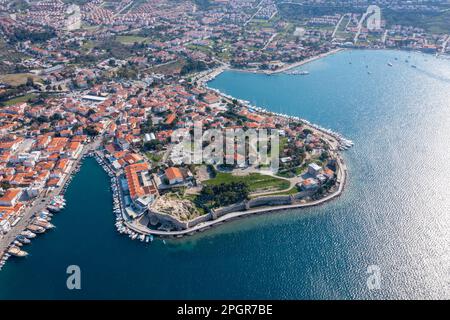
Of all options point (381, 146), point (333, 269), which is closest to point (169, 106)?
point (381, 146)

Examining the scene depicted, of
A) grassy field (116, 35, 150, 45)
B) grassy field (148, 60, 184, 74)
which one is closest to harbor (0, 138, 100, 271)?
grassy field (148, 60, 184, 74)

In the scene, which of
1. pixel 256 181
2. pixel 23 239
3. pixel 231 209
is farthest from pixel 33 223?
pixel 256 181

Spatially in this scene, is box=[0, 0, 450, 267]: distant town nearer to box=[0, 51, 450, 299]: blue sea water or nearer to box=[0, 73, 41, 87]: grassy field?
box=[0, 73, 41, 87]: grassy field

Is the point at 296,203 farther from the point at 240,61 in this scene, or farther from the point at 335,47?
the point at 335,47

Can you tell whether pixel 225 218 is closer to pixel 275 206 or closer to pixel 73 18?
pixel 275 206

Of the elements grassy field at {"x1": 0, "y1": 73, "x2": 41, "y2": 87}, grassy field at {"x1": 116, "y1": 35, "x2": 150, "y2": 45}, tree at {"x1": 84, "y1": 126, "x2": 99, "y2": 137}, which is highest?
grassy field at {"x1": 116, "y1": 35, "x2": 150, "y2": 45}

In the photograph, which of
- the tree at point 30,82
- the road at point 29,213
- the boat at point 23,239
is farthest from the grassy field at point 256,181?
the tree at point 30,82
